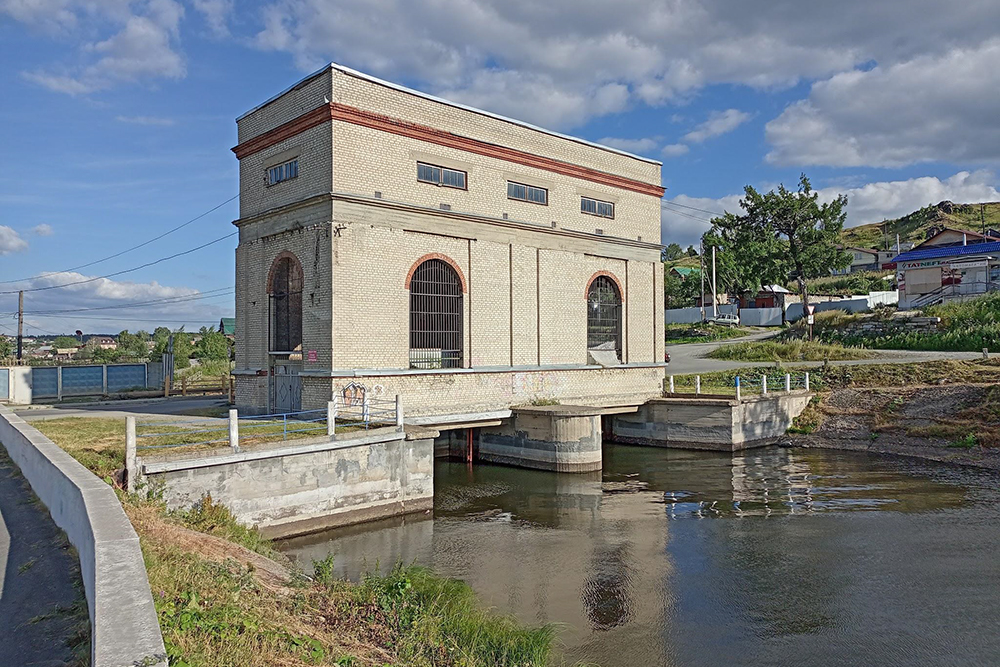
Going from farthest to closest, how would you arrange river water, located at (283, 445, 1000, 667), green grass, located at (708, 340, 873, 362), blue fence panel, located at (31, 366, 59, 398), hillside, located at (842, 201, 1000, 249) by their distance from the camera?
hillside, located at (842, 201, 1000, 249), green grass, located at (708, 340, 873, 362), blue fence panel, located at (31, 366, 59, 398), river water, located at (283, 445, 1000, 667)

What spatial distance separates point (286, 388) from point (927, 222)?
12169 centimetres

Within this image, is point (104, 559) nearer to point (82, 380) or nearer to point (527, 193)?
point (527, 193)

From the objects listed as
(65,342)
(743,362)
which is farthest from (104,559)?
(65,342)

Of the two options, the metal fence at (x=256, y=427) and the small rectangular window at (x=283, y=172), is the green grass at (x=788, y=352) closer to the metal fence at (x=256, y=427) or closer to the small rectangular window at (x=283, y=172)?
the metal fence at (x=256, y=427)

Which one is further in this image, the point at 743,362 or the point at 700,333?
the point at 700,333

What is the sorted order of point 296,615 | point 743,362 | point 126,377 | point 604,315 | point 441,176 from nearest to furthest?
point 296,615, point 441,176, point 604,315, point 126,377, point 743,362

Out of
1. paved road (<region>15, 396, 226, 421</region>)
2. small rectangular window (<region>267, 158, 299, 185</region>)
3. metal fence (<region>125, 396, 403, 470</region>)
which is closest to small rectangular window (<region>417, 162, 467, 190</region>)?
small rectangular window (<region>267, 158, 299, 185</region>)

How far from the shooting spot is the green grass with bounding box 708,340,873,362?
37.2 metres

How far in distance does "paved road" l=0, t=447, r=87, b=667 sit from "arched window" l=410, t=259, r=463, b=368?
12.4 meters

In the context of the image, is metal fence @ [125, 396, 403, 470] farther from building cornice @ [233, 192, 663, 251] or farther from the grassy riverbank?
building cornice @ [233, 192, 663, 251]

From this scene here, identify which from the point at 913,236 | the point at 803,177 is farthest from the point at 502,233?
the point at 913,236

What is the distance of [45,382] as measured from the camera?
100 ft

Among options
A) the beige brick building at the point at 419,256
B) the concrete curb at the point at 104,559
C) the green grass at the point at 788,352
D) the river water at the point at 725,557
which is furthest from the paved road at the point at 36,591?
the green grass at the point at 788,352

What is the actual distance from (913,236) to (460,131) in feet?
360
